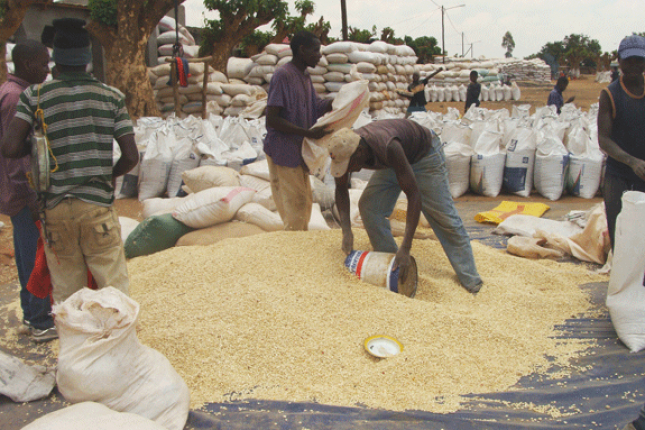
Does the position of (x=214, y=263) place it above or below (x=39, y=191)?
below

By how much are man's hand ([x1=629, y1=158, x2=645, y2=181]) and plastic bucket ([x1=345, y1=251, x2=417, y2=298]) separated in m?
1.06

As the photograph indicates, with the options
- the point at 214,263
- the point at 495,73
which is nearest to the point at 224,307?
the point at 214,263

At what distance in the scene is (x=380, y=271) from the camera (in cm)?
241

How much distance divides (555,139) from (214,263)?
3954mm

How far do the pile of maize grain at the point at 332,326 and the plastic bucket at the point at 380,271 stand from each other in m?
0.06

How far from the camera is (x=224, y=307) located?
2213 mm

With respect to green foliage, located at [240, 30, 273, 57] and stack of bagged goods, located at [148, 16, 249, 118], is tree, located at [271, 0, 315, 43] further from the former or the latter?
stack of bagged goods, located at [148, 16, 249, 118]

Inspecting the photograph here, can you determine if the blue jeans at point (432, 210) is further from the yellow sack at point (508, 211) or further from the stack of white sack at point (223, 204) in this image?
the yellow sack at point (508, 211)

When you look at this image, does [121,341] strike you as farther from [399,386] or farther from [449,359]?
[449,359]

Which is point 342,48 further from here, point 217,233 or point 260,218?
point 217,233

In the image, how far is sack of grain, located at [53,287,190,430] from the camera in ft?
5.05

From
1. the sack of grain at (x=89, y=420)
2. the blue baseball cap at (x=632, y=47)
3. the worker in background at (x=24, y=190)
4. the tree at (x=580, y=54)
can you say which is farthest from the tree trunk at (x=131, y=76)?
the tree at (x=580, y=54)

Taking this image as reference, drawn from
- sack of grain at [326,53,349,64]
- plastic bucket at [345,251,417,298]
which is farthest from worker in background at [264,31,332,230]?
sack of grain at [326,53,349,64]

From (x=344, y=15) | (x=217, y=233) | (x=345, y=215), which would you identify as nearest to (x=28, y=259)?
(x=217, y=233)
